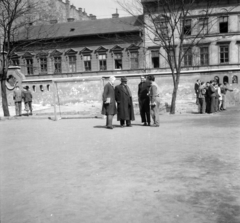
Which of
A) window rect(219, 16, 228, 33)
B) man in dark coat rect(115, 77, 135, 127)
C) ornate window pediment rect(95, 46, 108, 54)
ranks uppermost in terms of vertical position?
window rect(219, 16, 228, 33)

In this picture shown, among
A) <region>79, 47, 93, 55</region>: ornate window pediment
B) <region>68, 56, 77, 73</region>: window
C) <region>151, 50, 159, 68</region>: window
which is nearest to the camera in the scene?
<region>151, 50, 159, 68</region>: window

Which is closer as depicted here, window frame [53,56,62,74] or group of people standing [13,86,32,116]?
group of people standing [13,86,32,116]

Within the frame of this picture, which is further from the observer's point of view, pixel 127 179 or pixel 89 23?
pixel 89 23

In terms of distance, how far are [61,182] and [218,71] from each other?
22.9 metres

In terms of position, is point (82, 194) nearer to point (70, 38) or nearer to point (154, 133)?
point (154, 133)

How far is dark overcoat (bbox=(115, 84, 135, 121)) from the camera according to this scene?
11.6 metres

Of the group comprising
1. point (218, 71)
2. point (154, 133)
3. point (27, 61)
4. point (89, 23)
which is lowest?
point (154, 133)

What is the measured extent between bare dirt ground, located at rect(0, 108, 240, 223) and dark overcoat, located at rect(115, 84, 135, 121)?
268 cm

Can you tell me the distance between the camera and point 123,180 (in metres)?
5.09

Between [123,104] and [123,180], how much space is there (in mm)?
6745

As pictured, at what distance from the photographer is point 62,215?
3793 millimetres

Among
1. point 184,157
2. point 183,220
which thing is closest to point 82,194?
point 183,220

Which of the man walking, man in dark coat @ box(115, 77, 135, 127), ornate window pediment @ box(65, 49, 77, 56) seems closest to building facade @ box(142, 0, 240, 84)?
ornate window pediment @ box(65, 49, 77, 56)

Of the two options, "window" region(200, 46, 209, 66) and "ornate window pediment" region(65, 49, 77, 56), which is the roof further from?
"window" region(200, 46, 209, 66)
